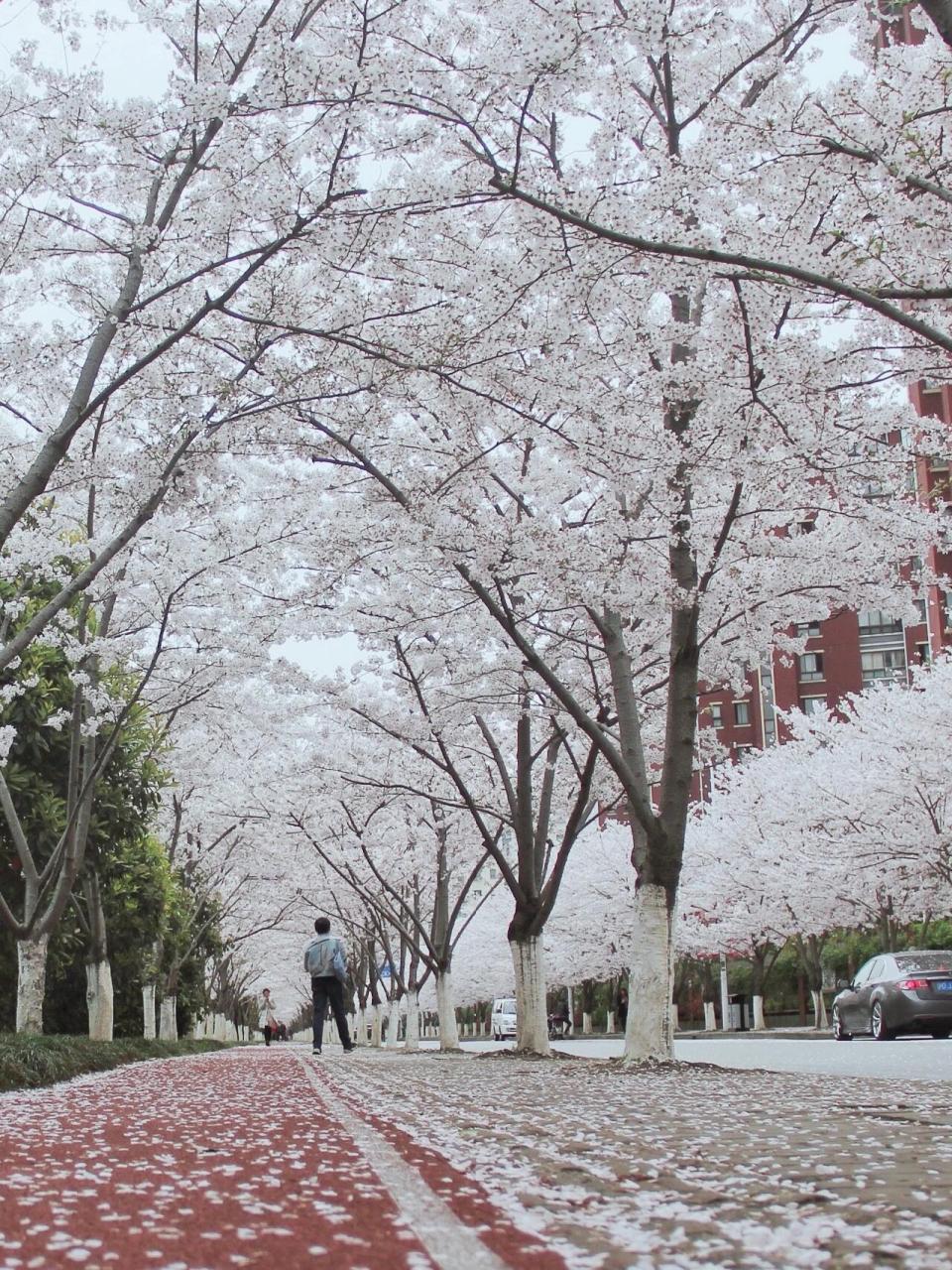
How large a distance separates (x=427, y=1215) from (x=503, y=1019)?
211 ft

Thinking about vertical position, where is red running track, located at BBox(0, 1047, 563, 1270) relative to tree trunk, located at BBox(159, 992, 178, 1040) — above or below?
above

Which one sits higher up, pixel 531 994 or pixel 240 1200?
pixel 240 1200

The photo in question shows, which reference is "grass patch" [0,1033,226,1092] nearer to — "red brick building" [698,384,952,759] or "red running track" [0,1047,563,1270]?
"red running track" [0,1047,563,1270]

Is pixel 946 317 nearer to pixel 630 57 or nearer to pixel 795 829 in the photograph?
pixel 630 57

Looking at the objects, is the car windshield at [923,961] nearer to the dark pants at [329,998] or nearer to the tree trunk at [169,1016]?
the dark pants at [329,998]

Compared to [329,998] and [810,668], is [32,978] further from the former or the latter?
[810,668]

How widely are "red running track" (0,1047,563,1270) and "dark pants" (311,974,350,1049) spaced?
467 inches

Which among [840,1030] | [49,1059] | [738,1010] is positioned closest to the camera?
[49,1059]

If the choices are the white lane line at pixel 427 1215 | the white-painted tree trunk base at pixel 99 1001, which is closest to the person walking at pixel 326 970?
the white-painted tree trunk base at pixel 99 1001

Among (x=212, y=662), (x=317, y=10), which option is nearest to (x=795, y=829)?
(x=212, y=662)

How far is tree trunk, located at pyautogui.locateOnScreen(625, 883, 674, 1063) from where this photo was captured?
13.2 m

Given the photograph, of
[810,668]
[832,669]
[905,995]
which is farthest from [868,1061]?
[810,668]

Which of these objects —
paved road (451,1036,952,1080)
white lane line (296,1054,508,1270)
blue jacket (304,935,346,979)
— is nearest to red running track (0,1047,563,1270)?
white lane line (296,1054,508,1270)

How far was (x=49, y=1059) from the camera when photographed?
10977 mm
